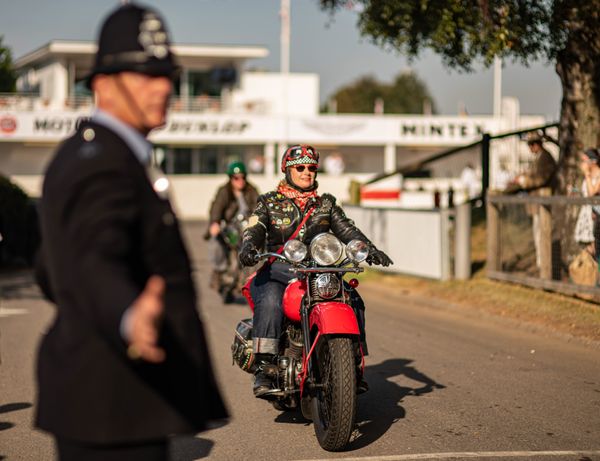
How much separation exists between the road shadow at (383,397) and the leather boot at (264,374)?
66 centimetres

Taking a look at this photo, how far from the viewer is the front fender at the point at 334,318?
20.2ft

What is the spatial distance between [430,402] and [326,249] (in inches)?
76.5

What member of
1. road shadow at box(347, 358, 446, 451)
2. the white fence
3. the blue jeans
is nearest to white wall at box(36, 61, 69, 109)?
the white fence

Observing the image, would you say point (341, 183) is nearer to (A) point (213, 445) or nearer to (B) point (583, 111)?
(B) point (583, 111)

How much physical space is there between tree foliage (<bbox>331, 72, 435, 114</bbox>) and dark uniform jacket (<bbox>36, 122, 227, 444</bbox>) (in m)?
102

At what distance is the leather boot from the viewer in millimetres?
6793

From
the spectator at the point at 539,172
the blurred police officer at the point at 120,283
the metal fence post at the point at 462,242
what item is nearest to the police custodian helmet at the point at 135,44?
the blurred police officer at the point at 120,283

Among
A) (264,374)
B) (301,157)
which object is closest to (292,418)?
(264,374)

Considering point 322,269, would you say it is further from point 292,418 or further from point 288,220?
point 292,418

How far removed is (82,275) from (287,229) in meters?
4.39

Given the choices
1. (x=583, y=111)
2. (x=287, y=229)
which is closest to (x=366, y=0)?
(x=583, y=111)

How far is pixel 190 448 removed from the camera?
6410mm

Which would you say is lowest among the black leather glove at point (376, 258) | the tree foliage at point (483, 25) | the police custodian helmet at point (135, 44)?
the black leather glove at point (376, 258)

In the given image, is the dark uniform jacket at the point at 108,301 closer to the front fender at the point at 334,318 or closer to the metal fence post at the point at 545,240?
the front fender at the point at 334,318
